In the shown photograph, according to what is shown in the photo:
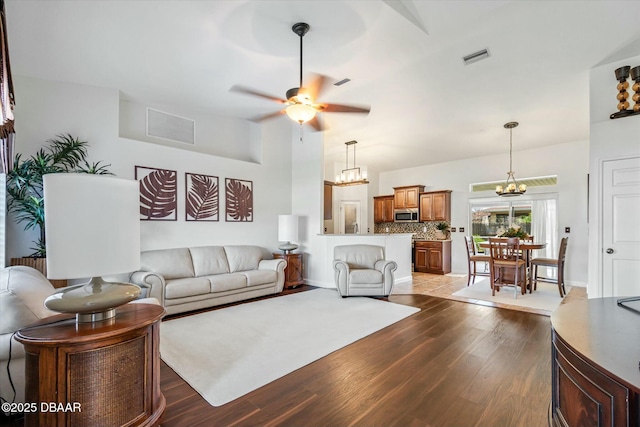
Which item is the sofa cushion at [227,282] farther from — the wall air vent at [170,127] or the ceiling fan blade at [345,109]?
the ceiling fan blade at [345,109]

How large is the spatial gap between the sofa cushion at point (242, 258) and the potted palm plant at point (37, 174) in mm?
2352

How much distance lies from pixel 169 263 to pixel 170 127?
7.84ft

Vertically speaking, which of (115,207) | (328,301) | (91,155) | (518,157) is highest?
(518,157)

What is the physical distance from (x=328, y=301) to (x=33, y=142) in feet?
15.1

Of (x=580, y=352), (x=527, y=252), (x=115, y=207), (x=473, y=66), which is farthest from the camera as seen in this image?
(x=527, y=252)

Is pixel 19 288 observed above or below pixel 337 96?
below

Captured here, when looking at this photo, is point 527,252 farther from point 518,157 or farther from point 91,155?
point 91,155

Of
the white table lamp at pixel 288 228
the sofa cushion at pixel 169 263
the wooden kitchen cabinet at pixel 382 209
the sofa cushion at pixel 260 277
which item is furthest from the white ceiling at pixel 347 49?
the wooden kitchen cabinet at pixel 382 209

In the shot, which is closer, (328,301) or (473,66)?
(473,66)

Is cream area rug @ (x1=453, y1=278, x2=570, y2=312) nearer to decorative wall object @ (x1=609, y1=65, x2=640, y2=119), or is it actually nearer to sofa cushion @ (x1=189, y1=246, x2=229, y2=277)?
decorative wall object @ (x1=609, y1=65, x2=640, y2=119)

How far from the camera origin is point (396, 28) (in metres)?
3.05

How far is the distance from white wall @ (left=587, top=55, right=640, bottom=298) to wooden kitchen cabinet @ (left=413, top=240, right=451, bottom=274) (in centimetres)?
376

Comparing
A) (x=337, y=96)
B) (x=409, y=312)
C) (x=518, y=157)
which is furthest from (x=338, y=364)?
(x=518, y=157)

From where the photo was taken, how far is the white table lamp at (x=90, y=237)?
143 cm
